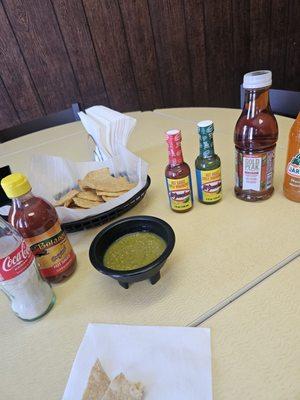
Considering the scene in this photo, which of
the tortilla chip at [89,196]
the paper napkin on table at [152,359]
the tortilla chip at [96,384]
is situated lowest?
the paper napkin on table at [152,359]

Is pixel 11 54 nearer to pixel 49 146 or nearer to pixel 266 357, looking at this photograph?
pixel 49 146

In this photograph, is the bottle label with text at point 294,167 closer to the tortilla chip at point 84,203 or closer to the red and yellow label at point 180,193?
the red and yellow label at point 180,193

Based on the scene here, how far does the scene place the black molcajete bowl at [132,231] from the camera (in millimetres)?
516

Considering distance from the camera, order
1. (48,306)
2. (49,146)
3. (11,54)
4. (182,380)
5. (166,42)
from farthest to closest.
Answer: (166,42), (11,54), (49,146), (48,306), (182,380)

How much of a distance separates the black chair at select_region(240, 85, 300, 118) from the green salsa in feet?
3.00

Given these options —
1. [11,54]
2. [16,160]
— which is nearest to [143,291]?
[16,160]

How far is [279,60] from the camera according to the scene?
269 cm

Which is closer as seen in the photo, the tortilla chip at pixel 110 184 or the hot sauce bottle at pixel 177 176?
the hot sauce bottle at pixel 177 176

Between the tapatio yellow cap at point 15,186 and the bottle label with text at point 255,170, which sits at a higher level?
the tapatio yellow cap at point 15,186

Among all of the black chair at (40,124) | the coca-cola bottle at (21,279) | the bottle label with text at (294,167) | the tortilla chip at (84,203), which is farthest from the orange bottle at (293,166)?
the black chair at (40,124)

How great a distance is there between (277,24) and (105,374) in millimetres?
3004

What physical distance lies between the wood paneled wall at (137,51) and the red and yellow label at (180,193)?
6.04 ft

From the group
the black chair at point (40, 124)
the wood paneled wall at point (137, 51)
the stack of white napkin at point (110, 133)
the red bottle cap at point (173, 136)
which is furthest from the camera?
the wood paneled wall at point (137, 51)

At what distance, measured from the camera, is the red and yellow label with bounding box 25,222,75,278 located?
55cm
